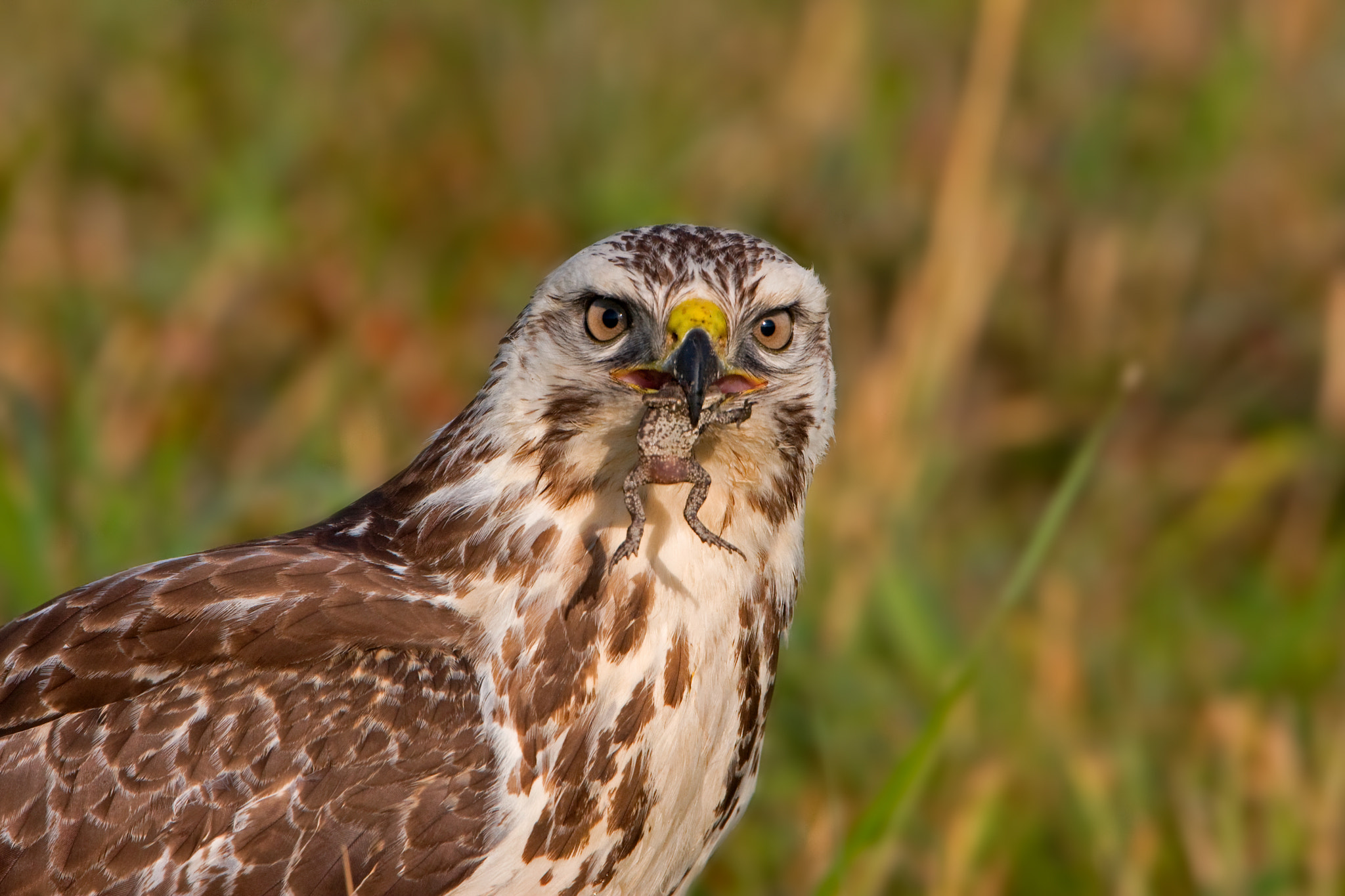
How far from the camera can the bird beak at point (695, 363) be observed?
12.0 feet

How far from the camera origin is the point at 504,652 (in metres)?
3.81

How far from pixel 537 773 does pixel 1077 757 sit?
225cm

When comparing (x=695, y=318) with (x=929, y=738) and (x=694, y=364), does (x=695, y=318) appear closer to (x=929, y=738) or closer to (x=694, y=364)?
(x=694, y=364)

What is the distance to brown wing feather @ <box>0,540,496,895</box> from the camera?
3.64 m

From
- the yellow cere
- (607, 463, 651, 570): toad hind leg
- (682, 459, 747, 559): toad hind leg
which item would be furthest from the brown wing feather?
the yellow cere

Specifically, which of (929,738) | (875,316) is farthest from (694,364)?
(875,316)

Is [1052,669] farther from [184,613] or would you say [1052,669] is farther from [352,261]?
[352,261]

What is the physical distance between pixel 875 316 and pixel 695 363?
4504 mm

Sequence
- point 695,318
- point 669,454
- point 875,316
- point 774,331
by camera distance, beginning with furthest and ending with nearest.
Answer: point 875,316, point 774,331, point 695,318, point 669,454

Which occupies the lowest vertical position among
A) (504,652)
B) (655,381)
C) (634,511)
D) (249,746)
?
(249,746)

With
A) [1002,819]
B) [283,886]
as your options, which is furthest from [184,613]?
[1002,819]

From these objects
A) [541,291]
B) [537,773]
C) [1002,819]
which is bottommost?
[1002,819]

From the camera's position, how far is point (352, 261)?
834 centimetres

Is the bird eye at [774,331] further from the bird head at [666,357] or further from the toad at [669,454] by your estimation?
the toad at [669,454]
